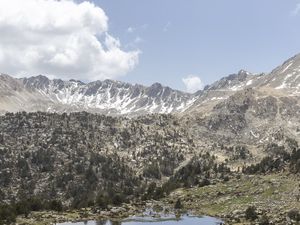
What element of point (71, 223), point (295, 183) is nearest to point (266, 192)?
point (295, 183)

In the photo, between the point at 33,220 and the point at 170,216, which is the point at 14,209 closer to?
the point at 33,220

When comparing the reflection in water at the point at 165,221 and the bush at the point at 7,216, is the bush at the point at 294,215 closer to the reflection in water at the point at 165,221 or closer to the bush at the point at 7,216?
the reflection in water at the point at 165,221

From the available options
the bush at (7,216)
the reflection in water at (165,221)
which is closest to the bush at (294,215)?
the reflection in water at (165,221)

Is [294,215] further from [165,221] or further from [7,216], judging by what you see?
[7,216]

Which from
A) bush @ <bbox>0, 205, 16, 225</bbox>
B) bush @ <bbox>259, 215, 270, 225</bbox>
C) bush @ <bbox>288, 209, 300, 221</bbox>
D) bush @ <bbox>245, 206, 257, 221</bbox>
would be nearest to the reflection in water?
bush @ <bbox>245, 206, 257, 221</bbox>

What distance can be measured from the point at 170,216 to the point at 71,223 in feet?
81.8

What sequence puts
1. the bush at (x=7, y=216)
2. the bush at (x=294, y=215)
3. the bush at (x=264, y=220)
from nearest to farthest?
1. the bush at (x=264, y=220)
2. the bush at (x=294, y=215)
3. the bush at (x=7, y=216)

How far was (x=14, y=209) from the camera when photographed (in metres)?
118

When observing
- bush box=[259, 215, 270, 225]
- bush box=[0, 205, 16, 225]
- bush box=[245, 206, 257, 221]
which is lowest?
bush box=[259, 215, 270, 225]

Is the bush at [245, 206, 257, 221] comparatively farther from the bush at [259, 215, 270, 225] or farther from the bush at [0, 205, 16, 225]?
the bush at [0, 205, 16, 225]

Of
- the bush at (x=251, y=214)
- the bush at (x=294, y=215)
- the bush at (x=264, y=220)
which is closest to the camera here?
the bush at (x=264, y=220)

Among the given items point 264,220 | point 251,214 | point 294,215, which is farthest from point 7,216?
point 294,215

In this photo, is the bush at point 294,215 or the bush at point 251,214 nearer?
the bush at point 294,215

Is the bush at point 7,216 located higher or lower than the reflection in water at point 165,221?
higher
